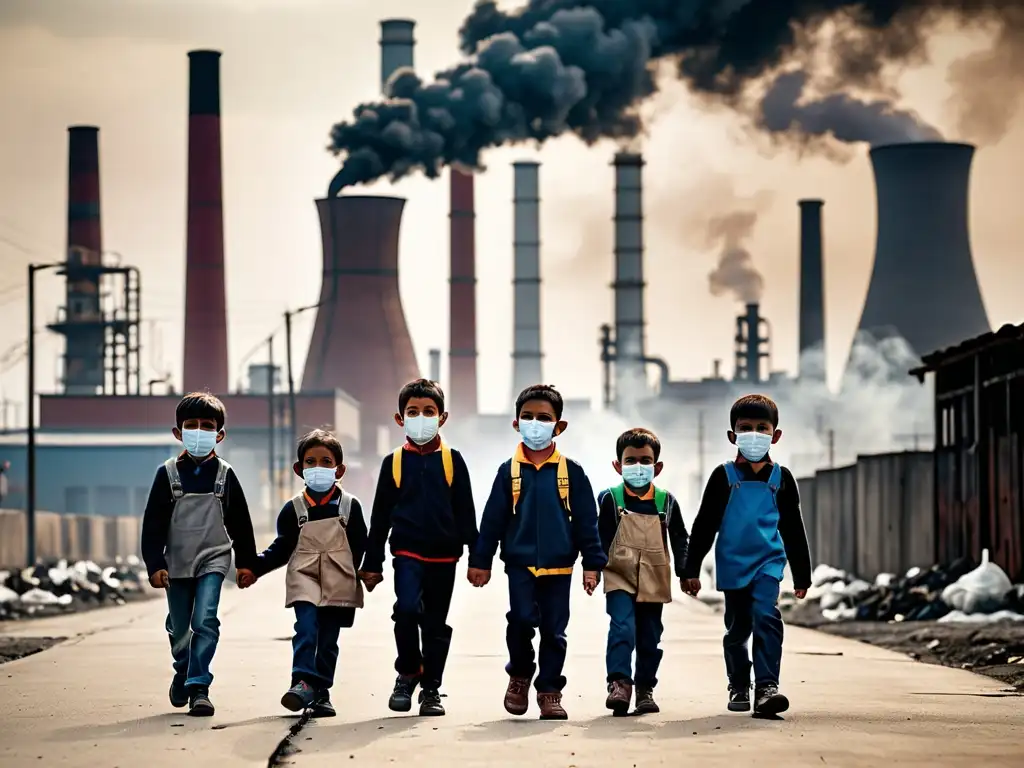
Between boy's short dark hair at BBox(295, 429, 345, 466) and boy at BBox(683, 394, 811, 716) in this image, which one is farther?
boy's short dark hair at BBox(295, 429, 345, 466)

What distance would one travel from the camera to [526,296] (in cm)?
7975

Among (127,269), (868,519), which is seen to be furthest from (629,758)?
(127,269)

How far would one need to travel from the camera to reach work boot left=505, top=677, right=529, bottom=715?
9227 millimetres

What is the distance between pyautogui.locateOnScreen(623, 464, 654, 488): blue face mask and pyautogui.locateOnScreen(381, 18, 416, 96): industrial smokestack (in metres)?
65.7

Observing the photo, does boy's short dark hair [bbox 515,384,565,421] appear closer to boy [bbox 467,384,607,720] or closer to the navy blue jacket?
boy [bbox 467,384,607,720]

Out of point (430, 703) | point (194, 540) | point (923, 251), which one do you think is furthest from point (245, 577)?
point (923, 251)

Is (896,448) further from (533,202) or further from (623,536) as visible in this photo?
(623,536)

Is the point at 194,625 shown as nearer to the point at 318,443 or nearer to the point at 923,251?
the point at 318,443

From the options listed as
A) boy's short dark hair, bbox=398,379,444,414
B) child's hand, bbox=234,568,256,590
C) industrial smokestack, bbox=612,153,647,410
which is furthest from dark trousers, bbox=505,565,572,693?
industrial smokestack, bbox=612,153,647,410

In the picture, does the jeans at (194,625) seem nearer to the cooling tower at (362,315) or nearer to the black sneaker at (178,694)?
the black sneaker at (178,694)

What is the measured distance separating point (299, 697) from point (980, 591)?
10.7 meters

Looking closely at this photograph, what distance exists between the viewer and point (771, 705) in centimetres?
894

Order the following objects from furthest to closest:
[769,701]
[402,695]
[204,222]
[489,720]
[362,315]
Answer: [362,315] → [204,222] → [402,695] → [489,720] → [769,701]

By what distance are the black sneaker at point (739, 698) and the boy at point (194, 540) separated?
2.21 m
